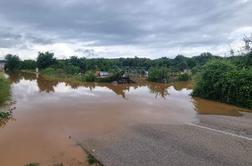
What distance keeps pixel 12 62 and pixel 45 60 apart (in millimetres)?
16830

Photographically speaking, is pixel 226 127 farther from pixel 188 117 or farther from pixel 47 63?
pixel 47 63

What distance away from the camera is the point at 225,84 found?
24.8m

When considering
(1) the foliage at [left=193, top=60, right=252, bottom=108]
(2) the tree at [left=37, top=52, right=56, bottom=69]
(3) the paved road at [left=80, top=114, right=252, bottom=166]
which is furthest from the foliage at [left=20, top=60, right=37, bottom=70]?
(3) the paved road at [left=80, top=114, right=252, bottom=166]

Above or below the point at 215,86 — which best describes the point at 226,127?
below

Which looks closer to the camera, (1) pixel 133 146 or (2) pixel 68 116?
(1) pixel 133 146

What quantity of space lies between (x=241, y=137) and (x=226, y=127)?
214 cm

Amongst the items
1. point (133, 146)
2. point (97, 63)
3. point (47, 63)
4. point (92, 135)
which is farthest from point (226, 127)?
point (47, 63)

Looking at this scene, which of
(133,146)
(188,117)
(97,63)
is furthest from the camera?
(97,63)

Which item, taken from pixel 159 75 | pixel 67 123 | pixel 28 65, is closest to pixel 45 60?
pixel 28 65

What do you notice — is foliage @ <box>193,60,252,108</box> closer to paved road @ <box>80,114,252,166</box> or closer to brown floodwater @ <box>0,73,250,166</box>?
brown floodwater @ <box>0,73,250,166</box>

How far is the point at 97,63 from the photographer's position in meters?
73.7

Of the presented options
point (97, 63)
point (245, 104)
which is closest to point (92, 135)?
point (245, 104)

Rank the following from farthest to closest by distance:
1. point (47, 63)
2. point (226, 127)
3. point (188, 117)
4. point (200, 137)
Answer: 1. point (47, 63)
2. point (188, 117)
3. point (226, 127)
4. point (200, 137)

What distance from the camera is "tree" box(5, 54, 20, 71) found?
95.1m
